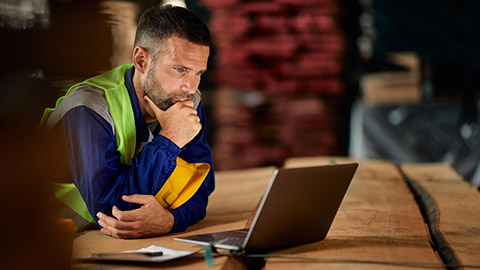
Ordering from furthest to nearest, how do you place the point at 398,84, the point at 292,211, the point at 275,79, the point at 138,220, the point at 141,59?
the point at 398,84, the point at 275,79, the point at 141,59, the point at 138,220, the point at 292,211

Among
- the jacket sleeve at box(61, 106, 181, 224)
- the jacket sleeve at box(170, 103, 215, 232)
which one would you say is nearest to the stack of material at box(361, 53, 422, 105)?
the jacket sleeve at box(170, 103, 215, 232)

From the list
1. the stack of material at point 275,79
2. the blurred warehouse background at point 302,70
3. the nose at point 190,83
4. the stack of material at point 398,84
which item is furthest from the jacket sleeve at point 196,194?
the stack of material at point 398,84

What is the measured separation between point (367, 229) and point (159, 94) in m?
0.62

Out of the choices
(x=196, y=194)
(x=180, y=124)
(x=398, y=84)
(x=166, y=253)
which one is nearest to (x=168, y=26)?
(x=180, y=124)

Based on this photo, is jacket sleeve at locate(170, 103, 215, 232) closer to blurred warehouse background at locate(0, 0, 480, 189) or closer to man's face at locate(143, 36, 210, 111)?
man's face at locate(143, 36, 210, 111)

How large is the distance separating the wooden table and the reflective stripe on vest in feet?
0.31

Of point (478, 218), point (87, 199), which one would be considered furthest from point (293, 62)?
point (87, 199)

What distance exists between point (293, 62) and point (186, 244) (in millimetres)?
1909

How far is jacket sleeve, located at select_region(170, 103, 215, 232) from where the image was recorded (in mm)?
1401

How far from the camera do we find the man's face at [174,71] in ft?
4.47

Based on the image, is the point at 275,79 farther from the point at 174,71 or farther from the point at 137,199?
the point at 137,199

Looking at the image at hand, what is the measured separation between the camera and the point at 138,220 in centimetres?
130

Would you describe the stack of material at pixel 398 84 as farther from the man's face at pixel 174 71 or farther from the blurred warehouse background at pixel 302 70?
the man's face at pixel 174 71

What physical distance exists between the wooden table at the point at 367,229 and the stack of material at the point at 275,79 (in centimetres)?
80
